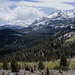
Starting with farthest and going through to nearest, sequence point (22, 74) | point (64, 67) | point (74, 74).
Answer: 1. point (64, 67)
2. point (74, 74)
3. point (22, 74)

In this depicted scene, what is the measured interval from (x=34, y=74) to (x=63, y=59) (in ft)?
205

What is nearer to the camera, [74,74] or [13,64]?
[13,64]

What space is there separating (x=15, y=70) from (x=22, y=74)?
585 inches

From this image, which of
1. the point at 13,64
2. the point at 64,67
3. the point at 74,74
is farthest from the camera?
the point at 64,67

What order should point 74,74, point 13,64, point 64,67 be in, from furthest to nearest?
1. point 64,67
2. point 74,74
3. point 13,64

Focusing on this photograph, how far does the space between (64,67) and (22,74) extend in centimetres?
6312

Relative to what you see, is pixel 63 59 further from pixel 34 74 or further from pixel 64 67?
pixel 34 74

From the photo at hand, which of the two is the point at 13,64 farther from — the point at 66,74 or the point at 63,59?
the point at 63,59

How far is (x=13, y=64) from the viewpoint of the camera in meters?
145

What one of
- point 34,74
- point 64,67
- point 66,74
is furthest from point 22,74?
point 64,67

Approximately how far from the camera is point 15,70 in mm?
148250

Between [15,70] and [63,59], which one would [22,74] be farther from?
[63,59]

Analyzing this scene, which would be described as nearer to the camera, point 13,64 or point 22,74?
point 22,74

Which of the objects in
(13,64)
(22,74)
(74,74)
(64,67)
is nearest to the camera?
(22,74)
